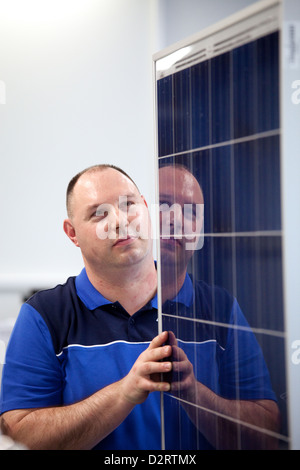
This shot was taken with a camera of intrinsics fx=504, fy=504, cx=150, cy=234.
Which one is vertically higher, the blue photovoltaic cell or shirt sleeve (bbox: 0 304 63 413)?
the blue photovoltaic cell

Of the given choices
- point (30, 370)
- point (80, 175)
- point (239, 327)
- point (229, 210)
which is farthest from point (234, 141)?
point (30, 370)

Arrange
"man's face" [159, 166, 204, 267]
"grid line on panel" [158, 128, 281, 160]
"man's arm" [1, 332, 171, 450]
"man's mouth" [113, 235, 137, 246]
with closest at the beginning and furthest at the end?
1. "grid line on panel" [158, 128, 281, 160]
2. "man's face" [159, 166, 204, 267]
3. "man's arm" [1, 332, 171, 450]
4. "man's mouth" [113, 235, 137, 246]

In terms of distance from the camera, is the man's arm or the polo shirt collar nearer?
the man's arm

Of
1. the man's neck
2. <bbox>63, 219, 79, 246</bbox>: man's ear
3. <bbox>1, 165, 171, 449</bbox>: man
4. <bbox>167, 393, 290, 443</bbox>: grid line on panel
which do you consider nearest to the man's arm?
<bbox>1, 165, 171, 449</bbox>: man

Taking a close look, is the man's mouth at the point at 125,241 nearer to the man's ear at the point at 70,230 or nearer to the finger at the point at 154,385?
the man's ear at the point at 70,230

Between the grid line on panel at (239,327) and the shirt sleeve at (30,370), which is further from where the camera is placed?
the shirt sleeve at (30,370)

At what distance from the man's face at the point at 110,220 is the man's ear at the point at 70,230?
0.01m

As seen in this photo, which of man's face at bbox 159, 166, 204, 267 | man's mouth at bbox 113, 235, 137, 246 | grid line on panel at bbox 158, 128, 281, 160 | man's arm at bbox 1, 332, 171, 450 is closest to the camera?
grid line on panel at bbox 158, 128, 281, 160

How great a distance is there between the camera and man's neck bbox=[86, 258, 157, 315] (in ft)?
3.80

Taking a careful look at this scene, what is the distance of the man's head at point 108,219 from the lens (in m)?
1.13

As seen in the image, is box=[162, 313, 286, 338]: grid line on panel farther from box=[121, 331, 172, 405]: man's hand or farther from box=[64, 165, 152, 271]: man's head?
box=[64, 165, 152, 271]: man's head

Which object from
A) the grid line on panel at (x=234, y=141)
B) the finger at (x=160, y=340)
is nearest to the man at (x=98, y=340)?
the finger at (x=160, y=340)

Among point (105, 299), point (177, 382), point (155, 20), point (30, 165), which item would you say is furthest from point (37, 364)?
point (155, 20)

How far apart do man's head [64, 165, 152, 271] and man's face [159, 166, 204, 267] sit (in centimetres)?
20
